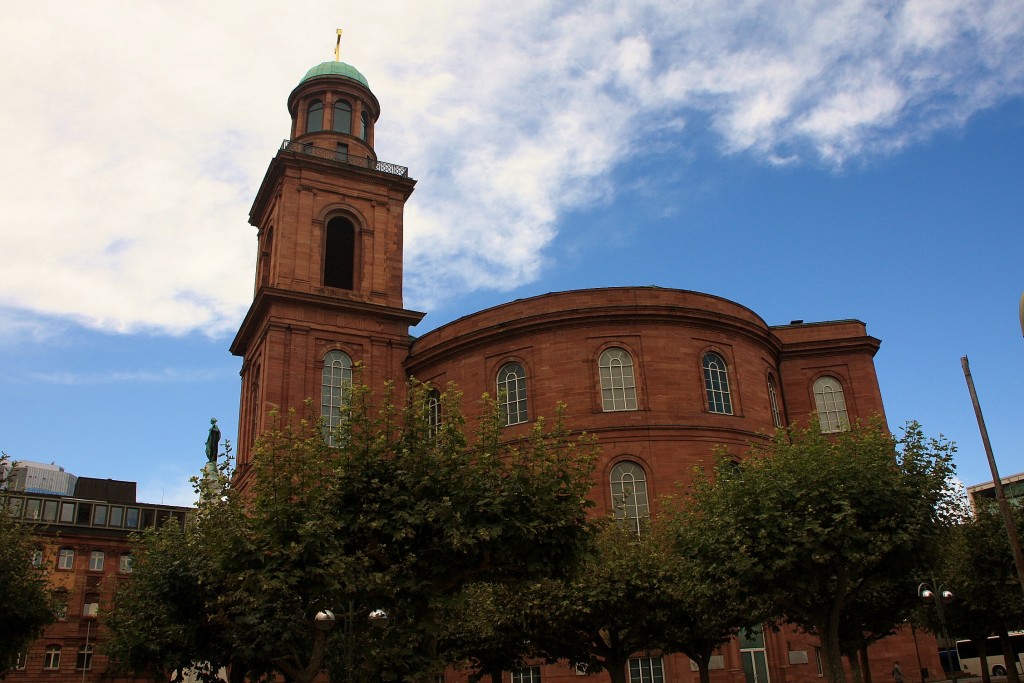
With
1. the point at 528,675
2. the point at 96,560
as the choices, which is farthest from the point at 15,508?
the point at 96,560

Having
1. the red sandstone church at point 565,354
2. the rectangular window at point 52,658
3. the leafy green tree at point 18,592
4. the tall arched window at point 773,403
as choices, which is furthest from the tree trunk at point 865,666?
the rectangular window at point 52,658

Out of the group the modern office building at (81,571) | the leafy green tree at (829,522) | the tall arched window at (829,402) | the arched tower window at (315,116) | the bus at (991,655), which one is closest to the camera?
the leafy green tree at (829,522)

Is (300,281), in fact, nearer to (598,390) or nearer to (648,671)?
(598,390)

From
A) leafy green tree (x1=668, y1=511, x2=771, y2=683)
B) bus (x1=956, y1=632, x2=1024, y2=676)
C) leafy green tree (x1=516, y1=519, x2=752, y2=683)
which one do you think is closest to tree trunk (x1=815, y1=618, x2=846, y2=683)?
leafy green tree (x1=668, y1=511, x2=771, y2=683)

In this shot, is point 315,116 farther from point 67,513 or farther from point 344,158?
point 67,513

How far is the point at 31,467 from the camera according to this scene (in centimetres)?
7881

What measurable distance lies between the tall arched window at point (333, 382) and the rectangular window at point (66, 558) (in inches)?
1214

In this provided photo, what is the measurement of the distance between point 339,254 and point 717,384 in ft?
54.5

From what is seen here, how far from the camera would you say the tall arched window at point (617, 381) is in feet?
103

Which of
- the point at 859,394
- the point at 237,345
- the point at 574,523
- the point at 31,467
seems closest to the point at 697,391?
the point at 859,394

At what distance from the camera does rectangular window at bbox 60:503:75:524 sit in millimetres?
57509

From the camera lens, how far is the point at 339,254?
38250mm

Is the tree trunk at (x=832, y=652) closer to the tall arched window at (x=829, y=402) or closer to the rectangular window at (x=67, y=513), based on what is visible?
the tall arched window at (x=829, y=402)

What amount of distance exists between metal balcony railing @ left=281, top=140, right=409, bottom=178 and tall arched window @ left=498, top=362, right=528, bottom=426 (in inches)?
478
